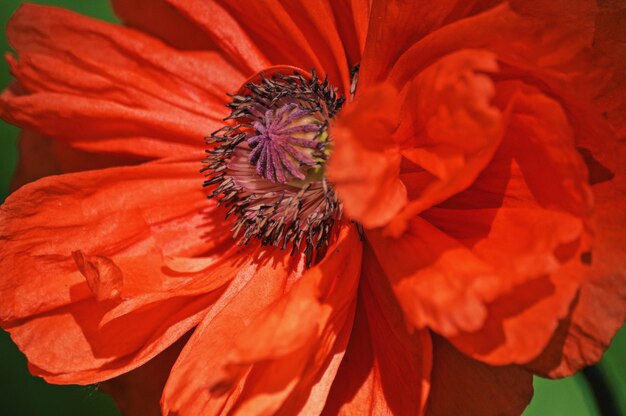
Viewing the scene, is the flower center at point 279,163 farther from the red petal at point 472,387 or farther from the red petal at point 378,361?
the red petal at point 472,387

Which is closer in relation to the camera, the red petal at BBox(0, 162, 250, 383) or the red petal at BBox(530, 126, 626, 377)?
the red petal at BBox(530, 126, 626, 377)

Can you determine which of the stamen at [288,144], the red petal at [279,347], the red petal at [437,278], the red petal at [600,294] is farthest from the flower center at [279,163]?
the red petal at [600,294]

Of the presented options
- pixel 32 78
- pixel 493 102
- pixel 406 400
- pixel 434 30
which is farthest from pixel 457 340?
pixel 32 78

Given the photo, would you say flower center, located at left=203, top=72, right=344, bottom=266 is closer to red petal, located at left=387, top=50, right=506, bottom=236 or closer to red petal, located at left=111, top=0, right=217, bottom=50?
red petal, located at left=111, top=0, right=217, bottom=50

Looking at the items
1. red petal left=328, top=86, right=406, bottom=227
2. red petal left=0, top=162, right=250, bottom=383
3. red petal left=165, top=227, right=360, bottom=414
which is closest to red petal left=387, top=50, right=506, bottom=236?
red petal left=328, top=86, right=406, bottom=227

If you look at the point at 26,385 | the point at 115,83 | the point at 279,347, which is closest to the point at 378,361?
the point at 279,347
